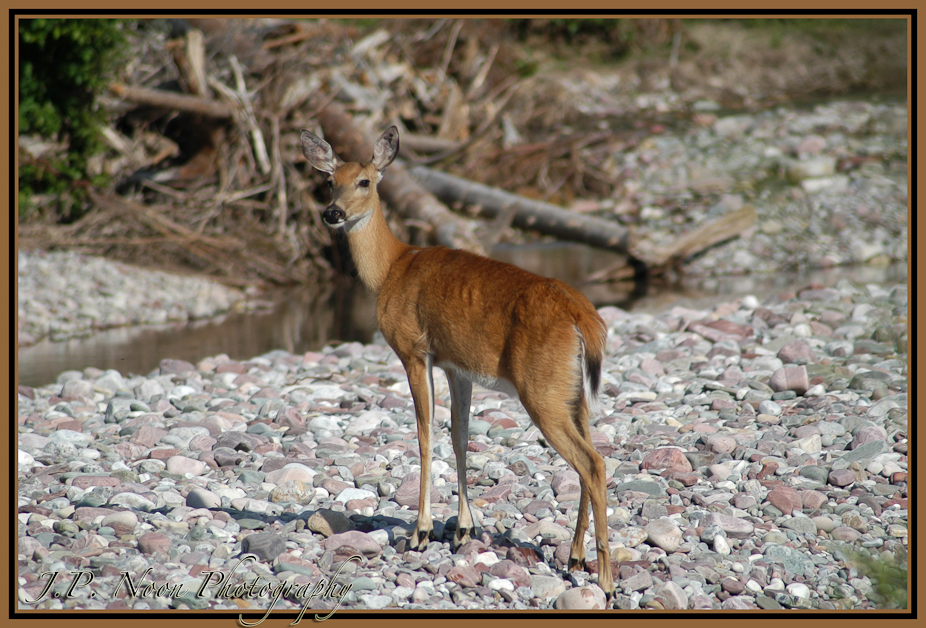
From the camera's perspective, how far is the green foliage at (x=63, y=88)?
1191cm

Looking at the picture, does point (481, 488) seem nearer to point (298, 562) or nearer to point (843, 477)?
A: point (298, 562)

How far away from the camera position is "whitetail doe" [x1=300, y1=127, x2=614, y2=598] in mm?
3982

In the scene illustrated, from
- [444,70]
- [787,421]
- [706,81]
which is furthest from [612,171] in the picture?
[787,421]

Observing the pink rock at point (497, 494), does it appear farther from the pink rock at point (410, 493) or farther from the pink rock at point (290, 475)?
the pink rock at point (290, 475)

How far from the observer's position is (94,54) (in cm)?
1238

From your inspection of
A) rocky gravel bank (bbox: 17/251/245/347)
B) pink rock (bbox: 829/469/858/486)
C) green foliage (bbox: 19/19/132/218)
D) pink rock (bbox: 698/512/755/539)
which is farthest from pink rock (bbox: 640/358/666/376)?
green foliage (bbox: 19/19/132/218)

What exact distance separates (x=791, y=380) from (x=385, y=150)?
371cm

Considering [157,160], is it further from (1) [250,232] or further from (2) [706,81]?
(2) [706,81]

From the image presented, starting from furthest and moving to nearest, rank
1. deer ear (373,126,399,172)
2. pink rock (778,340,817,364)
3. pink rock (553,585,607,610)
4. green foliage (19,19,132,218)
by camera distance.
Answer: green foliage (19,19,132,218) → pink rock (778,340,817,364) → deer ear (373,126,399,172) → pink rock (553,585,607,610)

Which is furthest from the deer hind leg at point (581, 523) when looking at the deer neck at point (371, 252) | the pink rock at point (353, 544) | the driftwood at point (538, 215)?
the driftwood at point (538, 215)

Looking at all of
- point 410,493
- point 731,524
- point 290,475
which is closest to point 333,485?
point 290,475

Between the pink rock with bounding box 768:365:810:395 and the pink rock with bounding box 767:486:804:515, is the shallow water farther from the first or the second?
the pink rock with bounding box 767:486:804:515

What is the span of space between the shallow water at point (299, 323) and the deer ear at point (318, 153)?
4969 mm

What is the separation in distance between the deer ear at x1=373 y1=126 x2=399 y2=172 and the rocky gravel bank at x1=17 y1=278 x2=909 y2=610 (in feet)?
6.45
